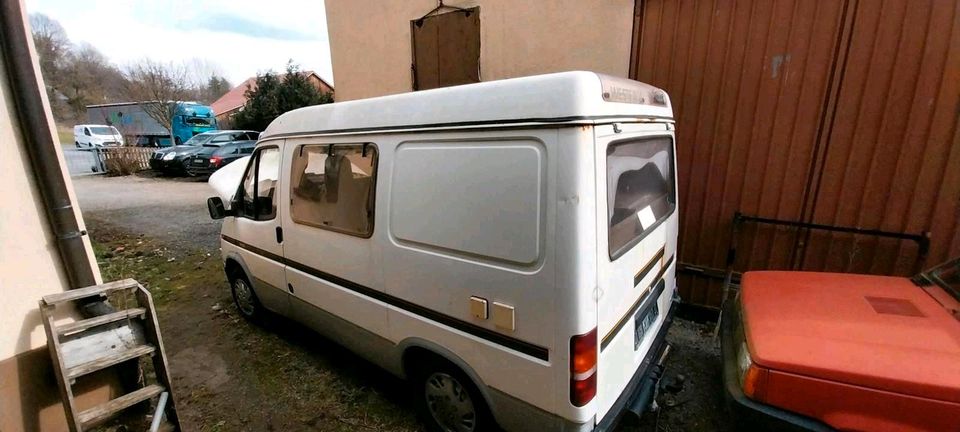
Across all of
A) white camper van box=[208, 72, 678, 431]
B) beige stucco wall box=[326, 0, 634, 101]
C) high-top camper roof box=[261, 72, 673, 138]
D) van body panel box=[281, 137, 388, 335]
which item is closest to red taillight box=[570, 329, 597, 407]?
white camper van box=[208, 72, 678, 431]

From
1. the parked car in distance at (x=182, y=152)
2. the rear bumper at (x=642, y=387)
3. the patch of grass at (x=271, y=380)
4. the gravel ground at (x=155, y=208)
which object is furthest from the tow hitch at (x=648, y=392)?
the parked car in distance at (x=182, y=152)

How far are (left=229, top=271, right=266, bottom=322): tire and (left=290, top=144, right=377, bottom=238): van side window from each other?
4.62 ft

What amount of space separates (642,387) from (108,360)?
317 cm

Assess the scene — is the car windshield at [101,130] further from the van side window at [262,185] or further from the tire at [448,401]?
the tire at [448,401]

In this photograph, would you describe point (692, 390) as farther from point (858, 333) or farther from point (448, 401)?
point (448, 401)

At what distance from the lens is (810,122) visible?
3.17 meters

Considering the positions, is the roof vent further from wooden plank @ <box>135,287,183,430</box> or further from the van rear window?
wooden plank @ <box>135,287,183,430</box>

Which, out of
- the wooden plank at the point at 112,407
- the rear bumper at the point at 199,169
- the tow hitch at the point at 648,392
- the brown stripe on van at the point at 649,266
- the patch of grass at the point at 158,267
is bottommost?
the patch of grass at the point at 158,267

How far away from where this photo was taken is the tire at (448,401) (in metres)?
2.18

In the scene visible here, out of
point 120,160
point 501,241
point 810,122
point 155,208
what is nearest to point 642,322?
point 501,241

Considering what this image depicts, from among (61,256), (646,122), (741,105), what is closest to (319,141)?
(61,256)

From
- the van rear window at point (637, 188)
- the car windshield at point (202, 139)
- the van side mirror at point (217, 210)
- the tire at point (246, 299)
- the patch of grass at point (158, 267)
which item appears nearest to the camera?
the van rear window at point (637, 188)

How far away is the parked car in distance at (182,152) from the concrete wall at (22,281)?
45.1 ft

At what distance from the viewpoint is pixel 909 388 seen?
152cm
